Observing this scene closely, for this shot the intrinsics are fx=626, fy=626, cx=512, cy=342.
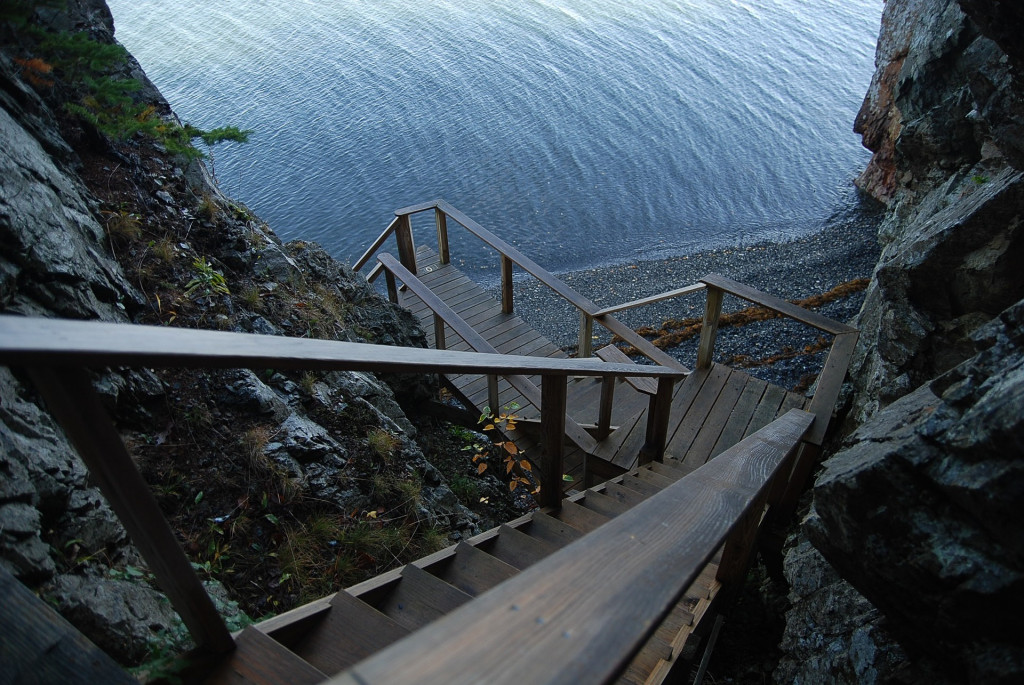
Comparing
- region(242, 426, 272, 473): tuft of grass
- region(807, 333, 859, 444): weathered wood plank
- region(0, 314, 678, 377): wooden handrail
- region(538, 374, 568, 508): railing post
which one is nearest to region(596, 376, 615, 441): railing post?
region(807, 333, 859, 444): weathered wood plank

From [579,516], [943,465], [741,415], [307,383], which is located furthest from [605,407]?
[943,465]

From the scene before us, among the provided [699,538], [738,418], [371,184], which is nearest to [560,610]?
[699,538]

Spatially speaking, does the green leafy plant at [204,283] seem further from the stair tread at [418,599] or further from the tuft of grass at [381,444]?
the stair tread at [418,599]

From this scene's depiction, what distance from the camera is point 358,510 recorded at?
13.4 feet

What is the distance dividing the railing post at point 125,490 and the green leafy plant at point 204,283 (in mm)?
4114

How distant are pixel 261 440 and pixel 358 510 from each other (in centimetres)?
77

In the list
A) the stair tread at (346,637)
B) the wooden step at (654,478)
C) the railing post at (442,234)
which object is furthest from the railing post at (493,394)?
the stair tread at (346,637)

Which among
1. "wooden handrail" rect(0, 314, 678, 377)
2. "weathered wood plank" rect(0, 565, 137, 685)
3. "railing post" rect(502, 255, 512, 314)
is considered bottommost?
"railing post" rect(502, 255, 512, 314)

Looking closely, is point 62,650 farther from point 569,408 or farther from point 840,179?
point 840,179

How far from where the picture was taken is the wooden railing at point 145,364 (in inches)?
39.6

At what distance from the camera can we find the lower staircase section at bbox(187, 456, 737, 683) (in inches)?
73.6

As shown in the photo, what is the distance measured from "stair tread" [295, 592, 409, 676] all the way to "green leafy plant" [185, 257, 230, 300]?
3871 millimetres

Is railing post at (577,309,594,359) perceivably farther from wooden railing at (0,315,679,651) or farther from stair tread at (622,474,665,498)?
wooden railing at (0,315,679,651)

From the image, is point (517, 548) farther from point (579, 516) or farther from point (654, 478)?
point (654, 478)
